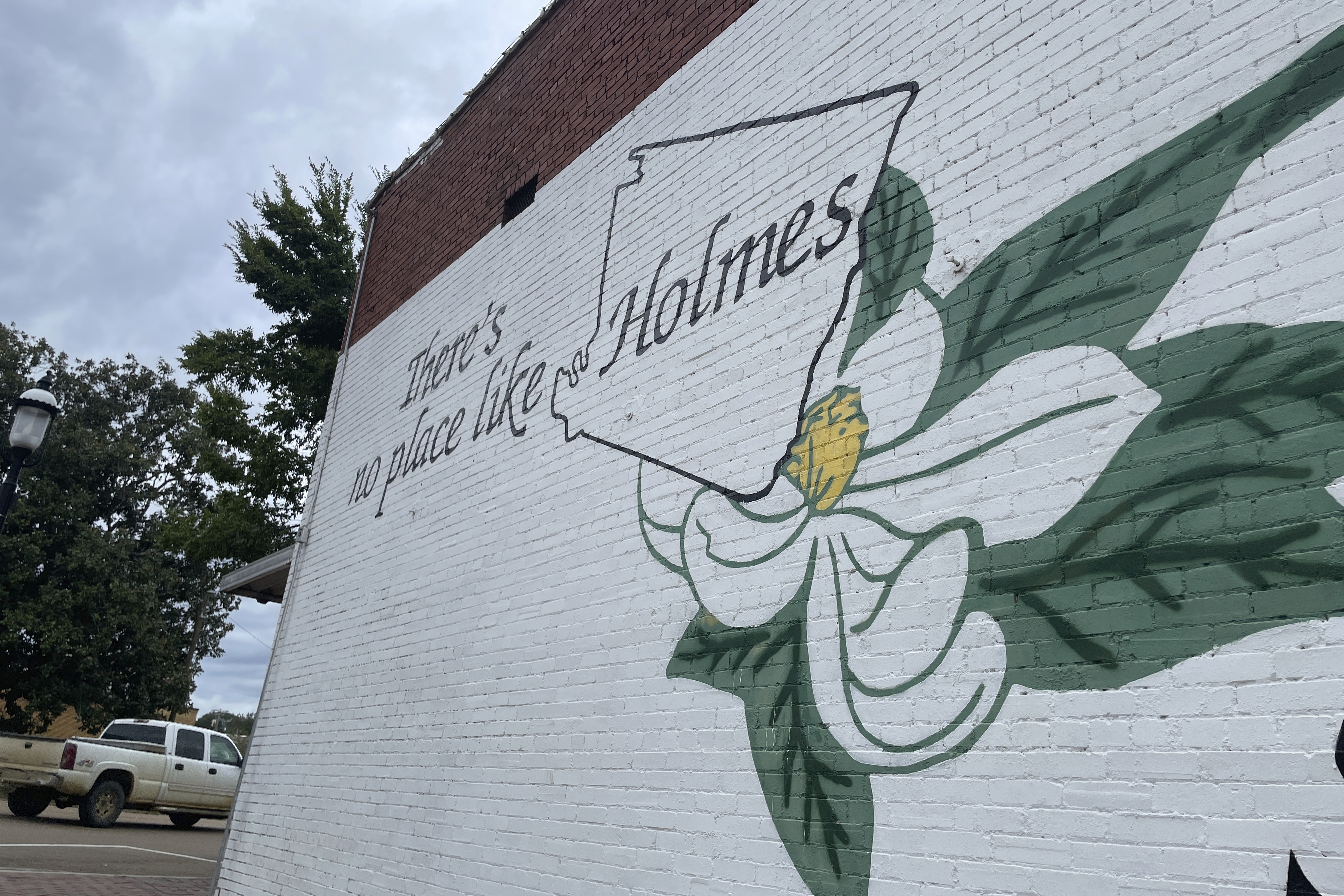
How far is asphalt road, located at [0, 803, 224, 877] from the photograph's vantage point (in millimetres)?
8930

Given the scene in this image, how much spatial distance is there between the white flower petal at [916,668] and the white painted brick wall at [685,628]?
0.11 meters

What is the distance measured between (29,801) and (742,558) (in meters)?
13.8

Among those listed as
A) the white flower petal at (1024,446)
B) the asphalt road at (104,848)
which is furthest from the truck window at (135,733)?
the white flower petal at (1024,446)

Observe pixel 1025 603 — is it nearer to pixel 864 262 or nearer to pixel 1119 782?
pixel 1119 782

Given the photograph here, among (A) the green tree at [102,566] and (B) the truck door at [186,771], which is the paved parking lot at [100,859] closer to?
(B) the truck door at [186,771]

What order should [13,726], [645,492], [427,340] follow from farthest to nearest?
[13,726], [427,340], [645,492]

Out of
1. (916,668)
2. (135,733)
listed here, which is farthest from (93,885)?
(916,668)

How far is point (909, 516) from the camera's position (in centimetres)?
344

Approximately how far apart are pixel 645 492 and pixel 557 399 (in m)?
1.35

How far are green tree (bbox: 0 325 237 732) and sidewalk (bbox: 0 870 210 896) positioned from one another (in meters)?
11.7

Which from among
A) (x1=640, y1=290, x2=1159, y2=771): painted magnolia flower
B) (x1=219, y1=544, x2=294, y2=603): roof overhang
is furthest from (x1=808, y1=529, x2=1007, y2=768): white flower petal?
(x1=219, y1=544, x2=294, y2=603): roof overhang

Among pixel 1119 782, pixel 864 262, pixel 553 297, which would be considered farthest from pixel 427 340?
pixel 1119 782

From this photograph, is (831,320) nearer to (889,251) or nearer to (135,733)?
(889,251)

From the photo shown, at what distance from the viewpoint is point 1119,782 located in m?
2.59
